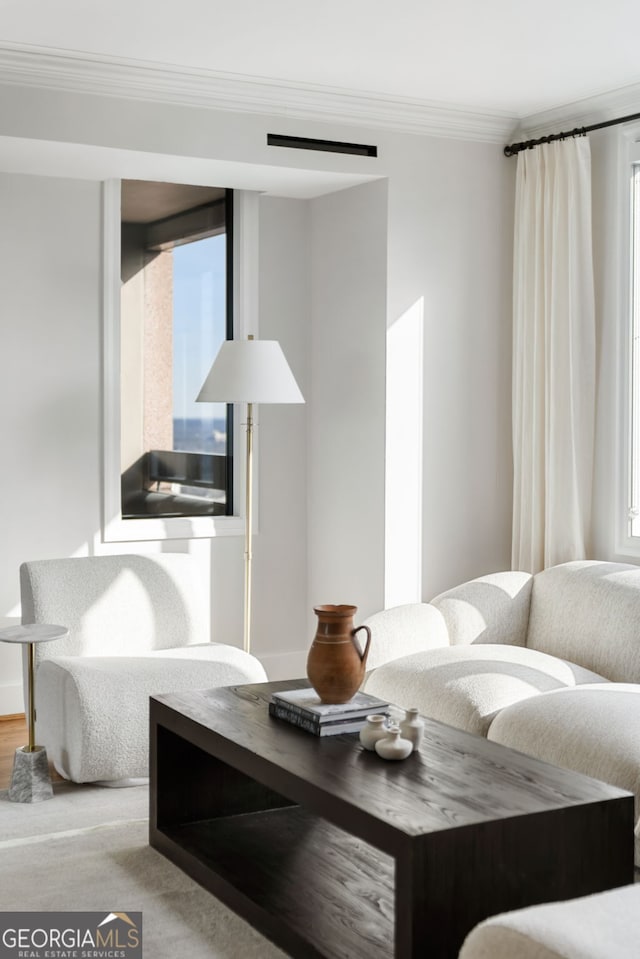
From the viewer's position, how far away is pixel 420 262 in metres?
5.22

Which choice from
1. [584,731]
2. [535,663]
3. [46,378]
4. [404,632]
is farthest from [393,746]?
[46,378]

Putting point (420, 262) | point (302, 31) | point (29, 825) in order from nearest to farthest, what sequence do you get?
point (29, 825), point (302, 31), point (420, 262)

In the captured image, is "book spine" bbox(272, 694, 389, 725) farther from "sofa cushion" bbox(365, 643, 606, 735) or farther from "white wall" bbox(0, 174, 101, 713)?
"white wall" bbox(0, 174, 101, 713)

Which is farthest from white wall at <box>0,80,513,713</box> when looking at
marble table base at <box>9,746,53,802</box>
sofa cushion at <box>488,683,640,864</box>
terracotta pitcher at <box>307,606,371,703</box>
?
terracotta pitcher at <box>307,606,371,703</box>

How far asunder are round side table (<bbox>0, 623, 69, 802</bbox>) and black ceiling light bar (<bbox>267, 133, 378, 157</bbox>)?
233 centimetres

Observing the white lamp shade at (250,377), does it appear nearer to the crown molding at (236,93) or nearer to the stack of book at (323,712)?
the crown molding at (236,93)

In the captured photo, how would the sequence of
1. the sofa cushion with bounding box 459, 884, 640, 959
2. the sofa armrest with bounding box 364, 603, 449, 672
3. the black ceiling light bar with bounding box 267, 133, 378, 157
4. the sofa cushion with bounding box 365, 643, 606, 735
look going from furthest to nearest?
the black ceiling light bar with bounding box 267, 133, 378, 157, the sofa armrest with bounding box 364, 603, 449, 672, the sofa cushion with bounding box 365, 643, 606, 735, the sofa cushion with bounding box 459, 884, 640, 959

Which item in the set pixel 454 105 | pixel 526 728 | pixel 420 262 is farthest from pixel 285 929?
pixel 454 105

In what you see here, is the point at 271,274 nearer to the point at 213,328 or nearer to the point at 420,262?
the point at 213,328

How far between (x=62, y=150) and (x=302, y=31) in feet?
3.70

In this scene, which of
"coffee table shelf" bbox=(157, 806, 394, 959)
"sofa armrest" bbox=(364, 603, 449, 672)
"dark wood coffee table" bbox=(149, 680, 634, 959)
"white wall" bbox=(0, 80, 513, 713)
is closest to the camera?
"dark wood coffee table" bbox=(149, 680, 634, 959)

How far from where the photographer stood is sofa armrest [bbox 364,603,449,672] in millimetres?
4273

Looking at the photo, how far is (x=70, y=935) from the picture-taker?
9.04 ft

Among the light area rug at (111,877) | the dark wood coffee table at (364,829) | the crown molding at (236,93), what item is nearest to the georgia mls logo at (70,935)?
the light area rug at (111,877)
